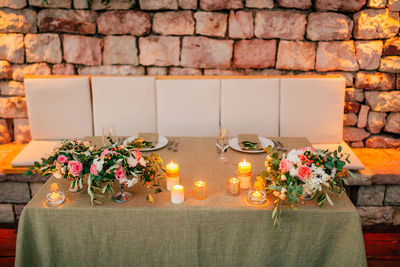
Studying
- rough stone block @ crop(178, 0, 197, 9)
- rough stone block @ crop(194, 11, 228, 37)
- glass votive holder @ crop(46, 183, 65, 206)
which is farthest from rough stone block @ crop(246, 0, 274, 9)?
glass votive holder @ crop(46, 183, 65, 206)

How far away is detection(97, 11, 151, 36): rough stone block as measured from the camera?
2994 mm

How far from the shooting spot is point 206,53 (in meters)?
3.08

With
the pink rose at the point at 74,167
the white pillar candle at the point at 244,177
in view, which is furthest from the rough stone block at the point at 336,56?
the pink rose at the point at 74,167

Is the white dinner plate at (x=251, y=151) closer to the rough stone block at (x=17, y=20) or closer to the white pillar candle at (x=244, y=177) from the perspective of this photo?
the white pillar candle at (x=244, y=177)

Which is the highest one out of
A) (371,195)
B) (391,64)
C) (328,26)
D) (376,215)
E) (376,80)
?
(328,26)

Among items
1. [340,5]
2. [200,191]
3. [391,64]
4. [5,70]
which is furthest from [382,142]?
[5,70]

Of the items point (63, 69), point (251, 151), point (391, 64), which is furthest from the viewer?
point (63, 69)

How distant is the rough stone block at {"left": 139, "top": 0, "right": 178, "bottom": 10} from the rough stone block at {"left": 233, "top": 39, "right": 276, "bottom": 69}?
631 mm

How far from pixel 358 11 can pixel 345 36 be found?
224mm

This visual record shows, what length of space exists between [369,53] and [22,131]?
124 inches

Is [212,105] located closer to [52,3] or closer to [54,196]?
[52,3]

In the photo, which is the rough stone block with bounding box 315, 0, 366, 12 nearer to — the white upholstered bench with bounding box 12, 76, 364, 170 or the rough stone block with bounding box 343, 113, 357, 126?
the white upholstered bench with bounding box 12, 76, 364, 170

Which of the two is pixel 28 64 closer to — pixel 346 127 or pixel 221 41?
pixel 221 41

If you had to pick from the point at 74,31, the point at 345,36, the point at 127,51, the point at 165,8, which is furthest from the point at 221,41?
the point at 74,31
